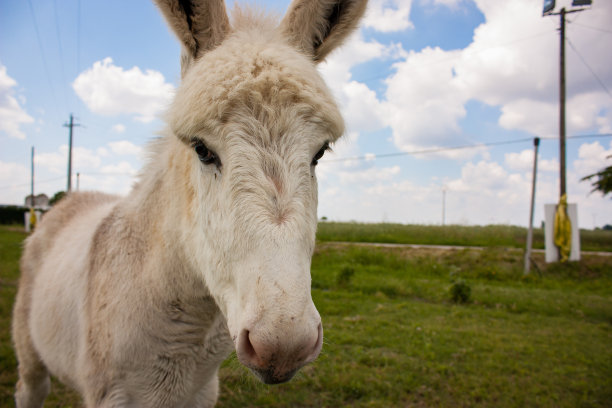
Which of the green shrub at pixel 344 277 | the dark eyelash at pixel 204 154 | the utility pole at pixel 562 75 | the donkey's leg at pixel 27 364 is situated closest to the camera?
the dark eyelash at pixel 204 154

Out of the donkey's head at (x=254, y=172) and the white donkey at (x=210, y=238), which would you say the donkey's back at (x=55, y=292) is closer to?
the white donkey at (x=210, y=238)

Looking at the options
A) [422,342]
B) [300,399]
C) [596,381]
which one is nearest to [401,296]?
[422,342]

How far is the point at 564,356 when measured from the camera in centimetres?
593

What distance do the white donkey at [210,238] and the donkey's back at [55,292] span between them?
21 mm

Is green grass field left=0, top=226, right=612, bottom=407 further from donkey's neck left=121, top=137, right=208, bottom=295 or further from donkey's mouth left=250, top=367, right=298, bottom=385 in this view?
donkey's neck left=121, top=137, right=208, bottom=295

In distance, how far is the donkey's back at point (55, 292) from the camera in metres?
2.39

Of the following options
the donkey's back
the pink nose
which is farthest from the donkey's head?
the donkey's back

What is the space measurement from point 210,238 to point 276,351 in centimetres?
67

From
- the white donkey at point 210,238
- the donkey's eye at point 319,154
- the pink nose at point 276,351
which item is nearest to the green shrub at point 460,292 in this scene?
the white donkey at point 210,238

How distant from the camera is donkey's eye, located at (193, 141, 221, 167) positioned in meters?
1.64

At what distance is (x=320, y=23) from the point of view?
6.97 feet

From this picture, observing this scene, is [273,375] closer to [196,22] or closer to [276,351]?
[276,351]

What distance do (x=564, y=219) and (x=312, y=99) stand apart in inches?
579

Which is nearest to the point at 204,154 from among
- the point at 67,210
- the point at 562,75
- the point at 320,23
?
the point at 320,23
